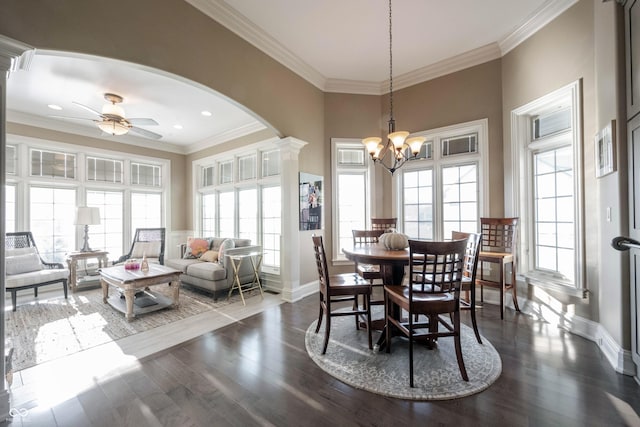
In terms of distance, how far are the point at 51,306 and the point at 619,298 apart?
664 centimetres

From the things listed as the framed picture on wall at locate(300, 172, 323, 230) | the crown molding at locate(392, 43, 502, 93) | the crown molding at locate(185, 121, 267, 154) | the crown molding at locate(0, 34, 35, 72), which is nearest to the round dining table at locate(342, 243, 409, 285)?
the framed picture on wall at locate(300, 172, 323, 230)

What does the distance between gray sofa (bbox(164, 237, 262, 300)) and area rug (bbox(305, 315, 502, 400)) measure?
1997 millimetres

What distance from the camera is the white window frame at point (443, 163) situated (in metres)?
3.80

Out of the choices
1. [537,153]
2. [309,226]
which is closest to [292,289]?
[309,226]

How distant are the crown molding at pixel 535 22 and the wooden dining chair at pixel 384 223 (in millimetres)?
2784

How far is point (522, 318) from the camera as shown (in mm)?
3156

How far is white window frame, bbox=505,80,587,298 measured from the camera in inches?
109

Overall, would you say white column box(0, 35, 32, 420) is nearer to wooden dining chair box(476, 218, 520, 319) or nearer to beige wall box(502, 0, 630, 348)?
wooden dining chair box(476, 218, 520, 319)

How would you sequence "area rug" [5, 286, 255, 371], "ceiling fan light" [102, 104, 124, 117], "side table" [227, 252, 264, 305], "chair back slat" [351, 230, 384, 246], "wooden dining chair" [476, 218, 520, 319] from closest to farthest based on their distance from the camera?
"area rug" [5, 286, 255, 371], "wooden dining chair" [476, 218, 520, 319], "ceiling fan light" [102, 104, 124, 117], "chair back slat" [351, 230, 384, 246], "side table" [227, 252, 264, 305]

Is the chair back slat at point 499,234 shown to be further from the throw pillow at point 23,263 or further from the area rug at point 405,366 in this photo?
the throw pillow at point 23,263

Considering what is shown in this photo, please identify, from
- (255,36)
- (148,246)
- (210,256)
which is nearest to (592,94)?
(255,36)

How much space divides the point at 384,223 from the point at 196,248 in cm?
370

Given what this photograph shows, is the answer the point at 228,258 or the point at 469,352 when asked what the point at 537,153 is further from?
the point at 228,258

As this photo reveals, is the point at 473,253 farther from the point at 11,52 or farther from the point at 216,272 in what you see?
the point at 11,52
